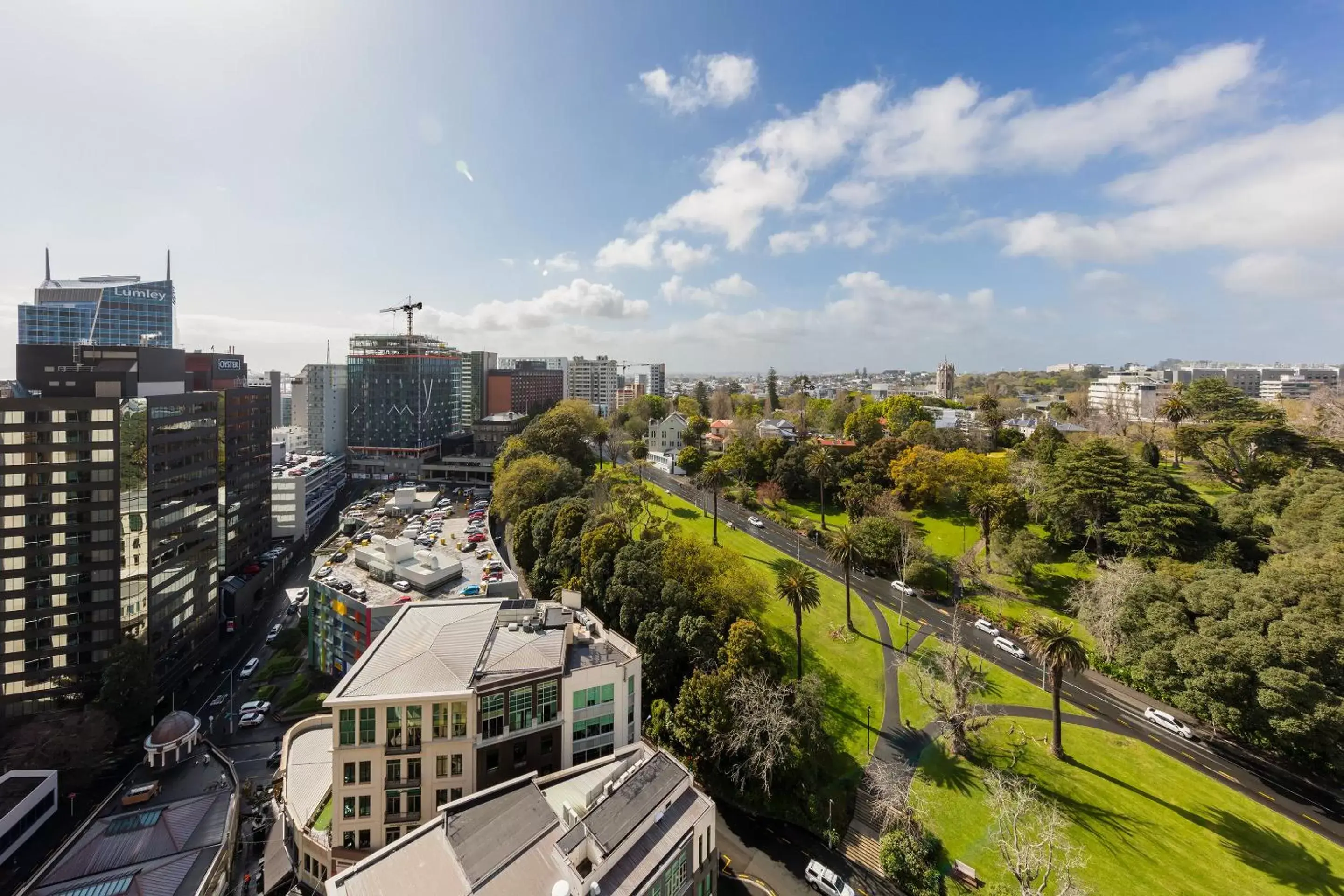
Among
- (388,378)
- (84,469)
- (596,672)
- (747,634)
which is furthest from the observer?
(388,378)

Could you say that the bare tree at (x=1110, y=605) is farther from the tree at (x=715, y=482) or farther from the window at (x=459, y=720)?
the window at (x=459, y=720)

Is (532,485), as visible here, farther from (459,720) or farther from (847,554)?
(459,720)

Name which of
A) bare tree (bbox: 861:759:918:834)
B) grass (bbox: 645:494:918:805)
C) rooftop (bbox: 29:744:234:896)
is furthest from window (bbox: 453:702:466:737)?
bare tree (bbox: 861:759:918:834)

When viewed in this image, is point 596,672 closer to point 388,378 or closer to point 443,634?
point 443,634

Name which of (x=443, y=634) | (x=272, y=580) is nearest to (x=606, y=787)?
(x=443, y=634)

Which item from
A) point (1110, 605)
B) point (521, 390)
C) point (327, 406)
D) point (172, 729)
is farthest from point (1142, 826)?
point (521, 390)

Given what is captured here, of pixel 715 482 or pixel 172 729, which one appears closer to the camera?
pixel 172 729
